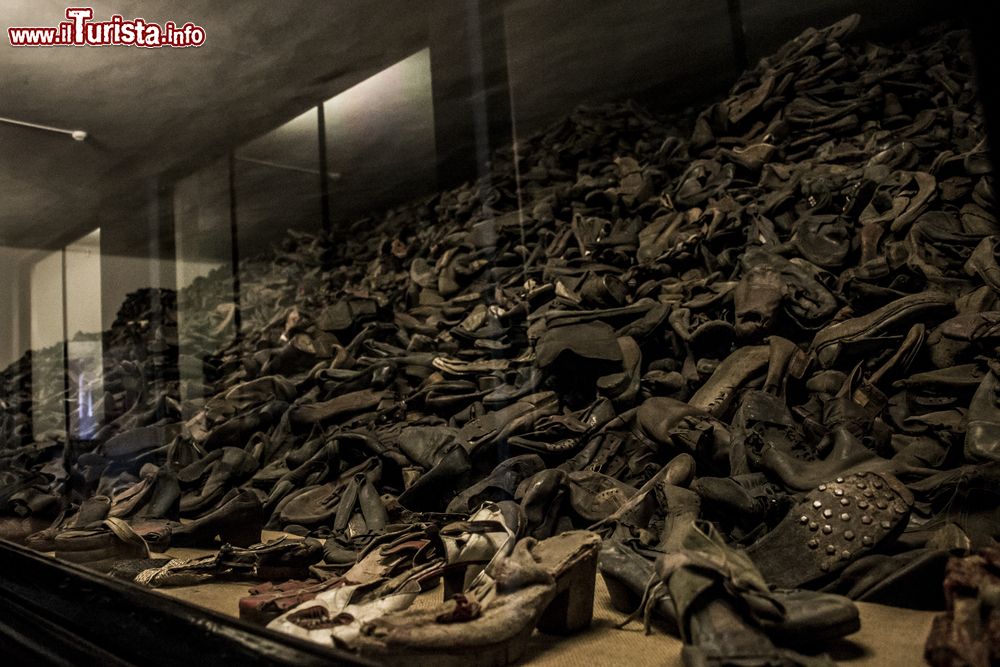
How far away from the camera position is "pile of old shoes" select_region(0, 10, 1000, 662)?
1.16 m

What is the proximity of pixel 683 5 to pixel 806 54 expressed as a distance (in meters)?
0.70

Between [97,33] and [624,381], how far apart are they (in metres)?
2.12

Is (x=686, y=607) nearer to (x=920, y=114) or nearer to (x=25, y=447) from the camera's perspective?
(x=920, y=114)

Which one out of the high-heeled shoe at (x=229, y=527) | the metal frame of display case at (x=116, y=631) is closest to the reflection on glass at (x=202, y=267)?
the high-heeled shoe at (x=229, y=527)

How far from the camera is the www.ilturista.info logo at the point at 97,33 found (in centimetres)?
205

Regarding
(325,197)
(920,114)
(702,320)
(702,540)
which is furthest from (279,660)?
(920,114)

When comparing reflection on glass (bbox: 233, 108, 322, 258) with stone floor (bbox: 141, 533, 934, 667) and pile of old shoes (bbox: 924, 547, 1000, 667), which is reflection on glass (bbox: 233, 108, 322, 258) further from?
pile of old shoes (bbox: 924, 547, 1000, 667)

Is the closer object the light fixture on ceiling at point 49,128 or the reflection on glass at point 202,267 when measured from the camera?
the light fixture on ceiling at point 49,128

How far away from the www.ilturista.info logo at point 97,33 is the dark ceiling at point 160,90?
3 cm

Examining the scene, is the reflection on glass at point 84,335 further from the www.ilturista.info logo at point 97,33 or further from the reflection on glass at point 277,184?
the www.ilturista.info logo at point 97,33

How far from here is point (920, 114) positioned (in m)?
2.66

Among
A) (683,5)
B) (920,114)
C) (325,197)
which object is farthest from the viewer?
(683,5)

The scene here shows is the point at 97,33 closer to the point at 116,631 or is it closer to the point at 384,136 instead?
the point at 384,136

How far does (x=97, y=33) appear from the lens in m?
2.10
